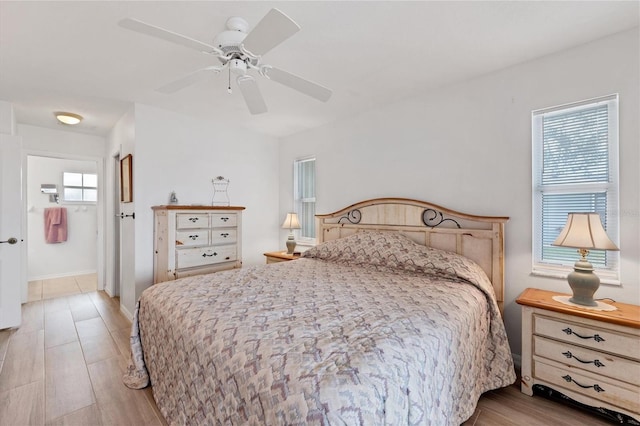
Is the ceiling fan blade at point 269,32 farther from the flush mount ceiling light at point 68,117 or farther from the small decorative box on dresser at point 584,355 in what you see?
the flush mount ceiling light at point 68,117

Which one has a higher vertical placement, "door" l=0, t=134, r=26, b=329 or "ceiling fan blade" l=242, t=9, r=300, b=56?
"ceiling fan blade" l=242, t=9, r=300, b=56

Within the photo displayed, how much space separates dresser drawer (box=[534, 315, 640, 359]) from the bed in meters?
0.27

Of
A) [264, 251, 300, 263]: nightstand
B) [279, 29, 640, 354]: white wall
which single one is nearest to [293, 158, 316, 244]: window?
[264, 251, 300, 263]: nightstand

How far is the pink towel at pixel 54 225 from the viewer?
5.34 meters

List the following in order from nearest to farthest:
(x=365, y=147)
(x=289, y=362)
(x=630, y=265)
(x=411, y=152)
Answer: (x=289, y=362)
(x=630, y=265)
(x=411, y=152)
(x=365, y=147)

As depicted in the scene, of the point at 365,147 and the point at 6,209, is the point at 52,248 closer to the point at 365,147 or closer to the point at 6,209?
the point at 6,209

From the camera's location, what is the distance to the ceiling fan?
4.45 feet

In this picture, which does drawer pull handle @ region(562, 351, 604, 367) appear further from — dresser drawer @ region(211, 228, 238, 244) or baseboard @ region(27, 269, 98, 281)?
baseboard @ region(27, 269, 98, 281)

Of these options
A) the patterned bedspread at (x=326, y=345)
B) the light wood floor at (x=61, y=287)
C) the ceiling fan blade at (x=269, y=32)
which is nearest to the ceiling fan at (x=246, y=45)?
the ceiling fan blade at (x=269, y=32)

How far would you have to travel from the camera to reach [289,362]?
1.04m

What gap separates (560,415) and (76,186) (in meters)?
7.51

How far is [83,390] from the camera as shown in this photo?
2027 mm

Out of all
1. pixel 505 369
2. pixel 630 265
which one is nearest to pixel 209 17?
pixel 505 369

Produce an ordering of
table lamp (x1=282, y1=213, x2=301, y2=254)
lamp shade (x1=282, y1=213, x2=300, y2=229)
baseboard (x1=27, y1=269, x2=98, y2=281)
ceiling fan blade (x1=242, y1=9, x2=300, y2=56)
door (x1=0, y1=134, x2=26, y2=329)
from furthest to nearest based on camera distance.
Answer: baseboard (x1=27, y1=269, x2=98, y2=281) < lamp shade (x1=282, y1=213, x2=300, y2=229) < table lamp (x1=282, y1=213, x2=301, y2=254) < door (x1=0, y1=134, x2=26, y2=329) < ceiling fan blade (x1=242, y1=9, x2=300, y2=56)
